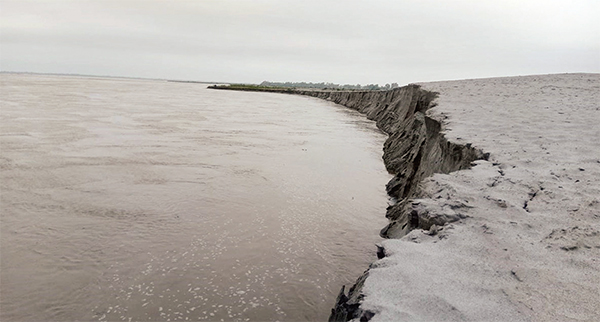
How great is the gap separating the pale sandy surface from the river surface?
5.68 ft

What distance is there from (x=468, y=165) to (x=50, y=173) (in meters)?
8.97

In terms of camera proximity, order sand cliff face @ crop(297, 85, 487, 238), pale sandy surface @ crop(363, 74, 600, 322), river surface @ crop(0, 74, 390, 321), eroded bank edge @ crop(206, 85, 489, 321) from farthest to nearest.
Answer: river surface @ crop(0, 74, 390, 321), sand cliff face @ crop(297, 85, 487, 238), eroded bank edge @ crop(206, 85, 489, 321), pale sandy surface @ crop(363, 74, 600, 322)

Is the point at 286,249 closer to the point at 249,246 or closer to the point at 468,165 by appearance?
the point at 249,246

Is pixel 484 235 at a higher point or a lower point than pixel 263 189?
higher

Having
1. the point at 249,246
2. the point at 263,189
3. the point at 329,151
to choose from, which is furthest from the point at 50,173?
the point at 329,151

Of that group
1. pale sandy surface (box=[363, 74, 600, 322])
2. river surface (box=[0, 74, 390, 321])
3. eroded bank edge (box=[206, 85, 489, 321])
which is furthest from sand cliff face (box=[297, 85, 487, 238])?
river surface (box=[0, 74, 390, 321])

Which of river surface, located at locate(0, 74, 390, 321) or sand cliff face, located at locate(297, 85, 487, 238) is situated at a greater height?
sand cliff face, located at locate(297, 85, 487, 238)

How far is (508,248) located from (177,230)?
4728mm

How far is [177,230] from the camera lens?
5.74 m

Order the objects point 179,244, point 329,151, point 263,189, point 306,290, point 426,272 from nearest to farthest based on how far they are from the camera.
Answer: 1. point 426,272
2. point 306,290
3. point 179,244
4. point 263,189
5. point 329,151

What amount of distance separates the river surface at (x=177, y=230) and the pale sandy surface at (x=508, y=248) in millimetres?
1731

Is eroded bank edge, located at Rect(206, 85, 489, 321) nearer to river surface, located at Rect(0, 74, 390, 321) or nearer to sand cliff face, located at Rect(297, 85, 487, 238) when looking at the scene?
sand cliff face, located at Rect(297, 85, 487, 238)

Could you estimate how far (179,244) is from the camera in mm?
5262

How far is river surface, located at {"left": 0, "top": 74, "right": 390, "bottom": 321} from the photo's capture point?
3953mm
